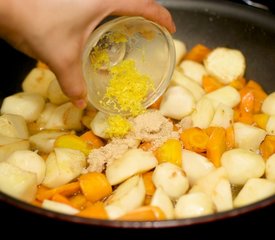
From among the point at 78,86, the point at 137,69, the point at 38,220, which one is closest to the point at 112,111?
the point at 137,69

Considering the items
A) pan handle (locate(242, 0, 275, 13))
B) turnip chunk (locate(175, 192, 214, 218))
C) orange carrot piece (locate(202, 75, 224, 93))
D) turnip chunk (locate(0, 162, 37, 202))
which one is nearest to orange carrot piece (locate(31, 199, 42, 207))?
turnip chunk (locate(0, 162, 37, 202))

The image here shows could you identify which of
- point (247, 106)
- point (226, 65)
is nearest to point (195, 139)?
point (247, 106)

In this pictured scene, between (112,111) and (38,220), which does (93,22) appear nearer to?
(112,111)

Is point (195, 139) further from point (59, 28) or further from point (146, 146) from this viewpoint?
point (59, 28)

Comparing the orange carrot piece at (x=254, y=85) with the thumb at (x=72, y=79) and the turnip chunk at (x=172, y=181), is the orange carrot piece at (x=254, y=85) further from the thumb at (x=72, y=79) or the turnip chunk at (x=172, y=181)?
the thumb at (x=72, y=79)

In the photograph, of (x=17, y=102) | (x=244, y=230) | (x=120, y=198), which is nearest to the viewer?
(x=244, y=230)
